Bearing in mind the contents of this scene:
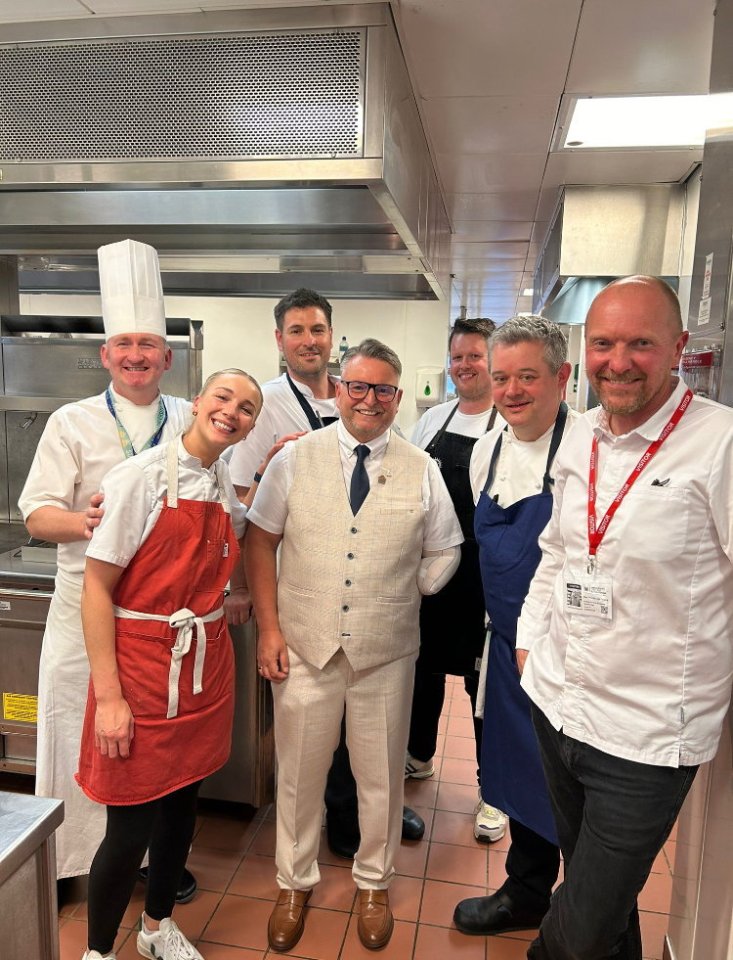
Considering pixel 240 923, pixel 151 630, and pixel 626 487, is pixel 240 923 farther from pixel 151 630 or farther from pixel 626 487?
pixel 626 487

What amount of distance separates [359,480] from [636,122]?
177 centimetres

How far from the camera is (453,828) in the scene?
2.61 meters

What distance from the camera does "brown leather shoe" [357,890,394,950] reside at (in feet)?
6.55

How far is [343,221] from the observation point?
2242 mm

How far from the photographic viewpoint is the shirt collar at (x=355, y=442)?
6.28 ft

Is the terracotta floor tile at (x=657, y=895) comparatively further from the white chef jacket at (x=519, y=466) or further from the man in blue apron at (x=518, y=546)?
the white chef jacket at (x=519, y=466)

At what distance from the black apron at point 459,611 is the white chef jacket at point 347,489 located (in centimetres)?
41

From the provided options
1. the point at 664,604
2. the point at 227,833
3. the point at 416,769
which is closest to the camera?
the point at 664,604

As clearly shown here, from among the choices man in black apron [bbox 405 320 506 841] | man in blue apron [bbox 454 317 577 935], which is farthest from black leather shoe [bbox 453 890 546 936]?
man in black apron [bbox 405 320 506 841]

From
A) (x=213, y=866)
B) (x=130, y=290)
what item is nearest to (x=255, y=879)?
(x=213, y=866)

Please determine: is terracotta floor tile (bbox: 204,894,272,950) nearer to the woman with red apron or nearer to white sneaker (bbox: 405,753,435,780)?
the woman with red apron

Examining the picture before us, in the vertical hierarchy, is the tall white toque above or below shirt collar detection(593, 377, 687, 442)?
above

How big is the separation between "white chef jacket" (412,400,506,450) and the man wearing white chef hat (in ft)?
3.48

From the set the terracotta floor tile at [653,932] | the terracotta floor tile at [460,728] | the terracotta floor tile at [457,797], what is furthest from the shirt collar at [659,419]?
the terracotta floor tile at [460,728]
